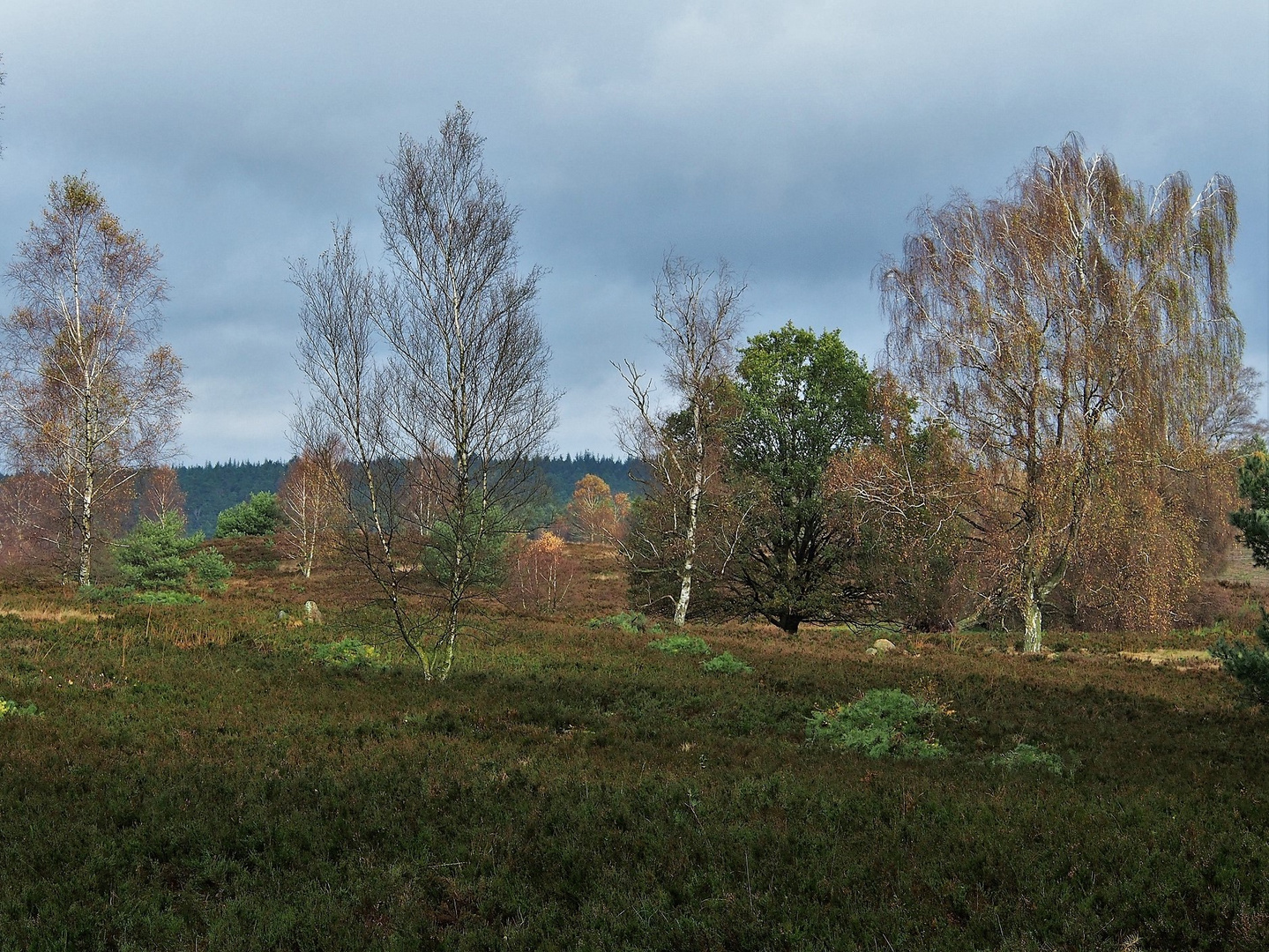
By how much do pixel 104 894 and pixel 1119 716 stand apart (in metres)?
12.4

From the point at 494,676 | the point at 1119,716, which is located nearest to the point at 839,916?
the point at 1119,716

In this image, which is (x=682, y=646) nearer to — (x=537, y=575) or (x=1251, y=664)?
Result: (x=1251, y=664)

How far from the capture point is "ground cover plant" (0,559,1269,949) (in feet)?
16.4

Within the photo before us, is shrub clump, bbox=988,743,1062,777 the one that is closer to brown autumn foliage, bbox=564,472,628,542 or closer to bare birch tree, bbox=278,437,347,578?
bare birch tree, bbox=278,437,347,578

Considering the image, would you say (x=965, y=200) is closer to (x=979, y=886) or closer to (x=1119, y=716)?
(x=1119, y=716)

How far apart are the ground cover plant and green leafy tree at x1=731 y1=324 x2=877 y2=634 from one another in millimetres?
10899

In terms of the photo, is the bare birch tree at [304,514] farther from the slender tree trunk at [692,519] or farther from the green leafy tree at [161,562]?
the slender tree trunk at [692,519]

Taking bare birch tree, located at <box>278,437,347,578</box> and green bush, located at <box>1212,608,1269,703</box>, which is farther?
bare birch tree, located at <box>278,437,347,578</box>

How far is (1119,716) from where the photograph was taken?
11.0m

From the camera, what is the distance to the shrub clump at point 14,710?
950 cm

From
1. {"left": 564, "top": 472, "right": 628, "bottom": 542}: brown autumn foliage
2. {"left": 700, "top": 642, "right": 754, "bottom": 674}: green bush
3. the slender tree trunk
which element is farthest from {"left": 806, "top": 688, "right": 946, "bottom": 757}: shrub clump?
{"left": 564, "top": 472, "right": 628, "bottom": 542}: brown autumn foliage

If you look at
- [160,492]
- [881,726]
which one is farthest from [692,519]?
[160,492]

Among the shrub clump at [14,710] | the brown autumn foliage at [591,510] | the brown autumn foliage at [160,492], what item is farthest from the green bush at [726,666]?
the brown autumn foliage at [591,510]

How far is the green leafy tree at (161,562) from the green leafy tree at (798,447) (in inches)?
763
